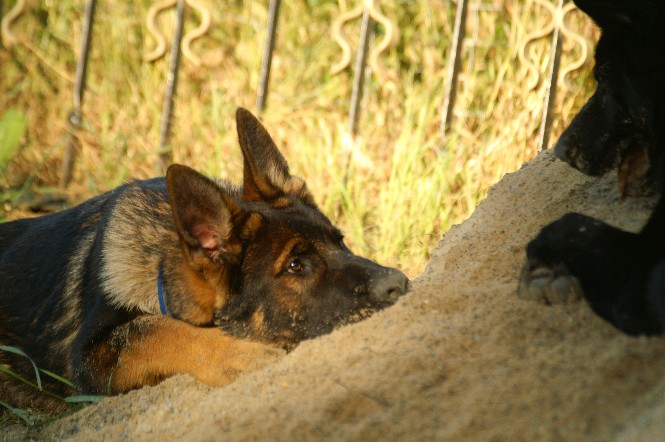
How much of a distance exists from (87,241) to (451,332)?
2250mm

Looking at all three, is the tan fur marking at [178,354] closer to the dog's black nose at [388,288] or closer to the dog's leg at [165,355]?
the dog's leg at [165,355]

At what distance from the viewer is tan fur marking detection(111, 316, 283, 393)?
3344 millimetres

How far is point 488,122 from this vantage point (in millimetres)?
6625

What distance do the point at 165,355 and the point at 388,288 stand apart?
1.08m

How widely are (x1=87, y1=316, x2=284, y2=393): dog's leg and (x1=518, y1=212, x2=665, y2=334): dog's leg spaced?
1255 millimetres

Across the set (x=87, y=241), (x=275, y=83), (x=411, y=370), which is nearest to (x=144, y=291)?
(x=87, y=241)

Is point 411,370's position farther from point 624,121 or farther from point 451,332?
point 624,121

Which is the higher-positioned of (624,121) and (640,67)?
(640,67)

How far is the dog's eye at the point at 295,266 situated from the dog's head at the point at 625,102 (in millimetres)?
1319

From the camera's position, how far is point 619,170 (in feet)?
10.7

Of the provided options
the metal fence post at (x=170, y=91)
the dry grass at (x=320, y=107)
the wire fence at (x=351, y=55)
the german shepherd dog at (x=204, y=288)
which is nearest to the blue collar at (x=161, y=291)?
the german shepherd dog at (x=204, y=288)

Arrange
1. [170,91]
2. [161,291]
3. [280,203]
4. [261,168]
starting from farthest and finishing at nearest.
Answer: [170,91] < [261,168] < [280,203] < [161,291]

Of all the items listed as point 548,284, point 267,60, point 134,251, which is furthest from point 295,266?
point 267,60

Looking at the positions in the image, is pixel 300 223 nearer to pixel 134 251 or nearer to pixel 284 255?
pixel 284 255
